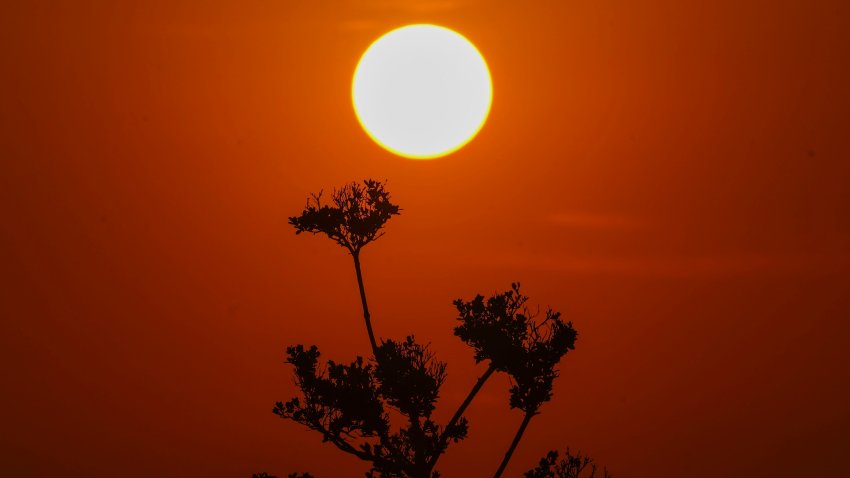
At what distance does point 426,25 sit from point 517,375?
28007 millimetres

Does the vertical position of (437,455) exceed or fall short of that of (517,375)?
it falls short

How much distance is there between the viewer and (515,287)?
57.5 ft

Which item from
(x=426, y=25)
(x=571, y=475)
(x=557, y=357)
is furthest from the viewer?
(x=426, y=25)

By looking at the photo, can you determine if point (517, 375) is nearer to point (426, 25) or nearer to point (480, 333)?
point (480, 333)

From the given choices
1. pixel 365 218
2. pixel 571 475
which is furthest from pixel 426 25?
pixel 571 475

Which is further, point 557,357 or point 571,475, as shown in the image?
point 571,475

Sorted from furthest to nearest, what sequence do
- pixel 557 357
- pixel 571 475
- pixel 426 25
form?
pixel 426 25, pixel 571 475, pixel 557 357

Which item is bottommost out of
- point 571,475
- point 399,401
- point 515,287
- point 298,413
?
point 298,413

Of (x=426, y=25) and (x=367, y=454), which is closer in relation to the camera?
(x=367, y=454)

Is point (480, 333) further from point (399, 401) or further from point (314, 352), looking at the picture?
point (314, 352)

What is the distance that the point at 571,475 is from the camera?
61.1 feet

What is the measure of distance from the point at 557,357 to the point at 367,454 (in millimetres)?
4659

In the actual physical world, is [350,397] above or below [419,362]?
below

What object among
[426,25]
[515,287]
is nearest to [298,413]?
[515,287]
